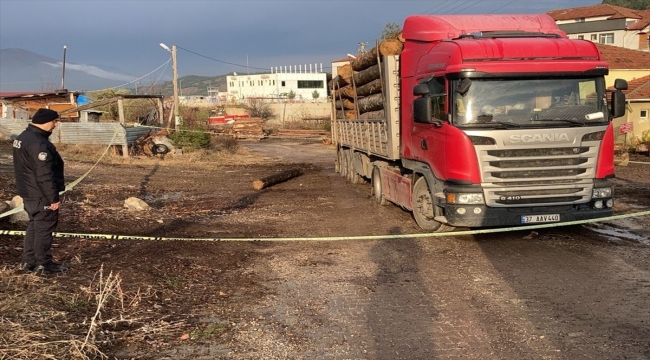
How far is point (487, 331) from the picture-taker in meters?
5.07

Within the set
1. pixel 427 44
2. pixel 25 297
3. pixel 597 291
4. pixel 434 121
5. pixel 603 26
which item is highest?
pixel 603 26

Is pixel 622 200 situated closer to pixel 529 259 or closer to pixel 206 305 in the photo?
pixel 529 259

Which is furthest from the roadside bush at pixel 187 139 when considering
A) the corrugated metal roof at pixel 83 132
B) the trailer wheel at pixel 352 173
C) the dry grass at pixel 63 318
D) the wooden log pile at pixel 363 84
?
the dry grass at pixel 63 318

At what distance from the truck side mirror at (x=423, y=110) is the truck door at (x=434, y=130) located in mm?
105

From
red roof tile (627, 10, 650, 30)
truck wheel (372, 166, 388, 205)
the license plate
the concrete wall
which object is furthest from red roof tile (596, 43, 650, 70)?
the license plate

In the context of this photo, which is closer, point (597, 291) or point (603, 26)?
point (597, 291)

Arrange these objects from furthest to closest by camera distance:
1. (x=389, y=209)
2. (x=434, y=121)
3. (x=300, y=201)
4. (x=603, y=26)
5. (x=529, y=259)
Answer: (x=603, y=26) < (x=300, y=201) < (x=389, y=209) < (x=434, y=121) < (x=529, y=259)

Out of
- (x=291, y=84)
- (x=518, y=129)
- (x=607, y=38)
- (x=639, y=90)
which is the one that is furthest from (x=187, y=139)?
(x=291, y=84)

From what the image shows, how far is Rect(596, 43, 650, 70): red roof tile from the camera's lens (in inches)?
1260

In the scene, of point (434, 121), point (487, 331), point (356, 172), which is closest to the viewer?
point (487, 331)

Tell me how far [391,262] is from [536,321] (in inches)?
104

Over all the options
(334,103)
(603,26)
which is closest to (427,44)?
(334,103)

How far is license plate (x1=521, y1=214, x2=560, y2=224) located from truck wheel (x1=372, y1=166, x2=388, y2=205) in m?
4.59

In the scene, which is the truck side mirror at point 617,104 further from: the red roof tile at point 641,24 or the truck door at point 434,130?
the red roof tile at point 641,24
